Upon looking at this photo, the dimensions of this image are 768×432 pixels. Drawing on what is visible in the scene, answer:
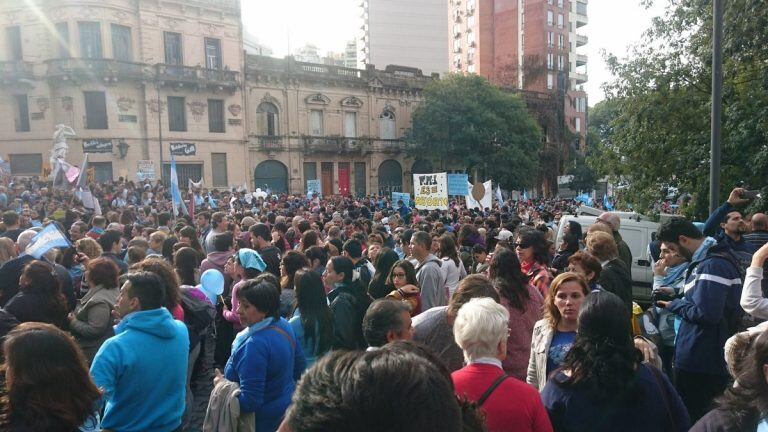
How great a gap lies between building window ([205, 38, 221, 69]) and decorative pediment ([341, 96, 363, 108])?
8958 millimetres

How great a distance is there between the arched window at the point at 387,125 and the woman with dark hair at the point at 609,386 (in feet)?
127

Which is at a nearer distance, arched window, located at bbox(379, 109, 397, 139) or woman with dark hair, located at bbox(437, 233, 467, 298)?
woman with dark hair, located at bbox(437, 233, 467, 298)

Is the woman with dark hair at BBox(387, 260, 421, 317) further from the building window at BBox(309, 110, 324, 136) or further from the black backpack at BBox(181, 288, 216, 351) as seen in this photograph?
the building window at BBox(309, 110, 324, 136)

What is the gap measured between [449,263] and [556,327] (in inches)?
116

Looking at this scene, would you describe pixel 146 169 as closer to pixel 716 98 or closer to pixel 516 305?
pixel 716 98

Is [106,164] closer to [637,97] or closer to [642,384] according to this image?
[637,97]

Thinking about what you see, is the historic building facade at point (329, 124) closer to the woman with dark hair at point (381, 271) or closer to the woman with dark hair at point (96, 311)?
Result: the woman with dark hair at point (381, 271)

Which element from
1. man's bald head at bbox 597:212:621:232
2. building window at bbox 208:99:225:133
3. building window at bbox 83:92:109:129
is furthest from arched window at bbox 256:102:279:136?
man's bald head at bbox 597:212:621:232

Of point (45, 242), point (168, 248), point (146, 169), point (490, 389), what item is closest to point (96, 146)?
point (146, 169)

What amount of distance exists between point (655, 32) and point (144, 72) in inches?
1058

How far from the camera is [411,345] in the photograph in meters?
1.84

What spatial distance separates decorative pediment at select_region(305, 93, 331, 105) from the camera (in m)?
36.9

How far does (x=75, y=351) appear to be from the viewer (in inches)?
100

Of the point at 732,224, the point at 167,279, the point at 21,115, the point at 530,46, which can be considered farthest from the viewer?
the point at 530,46
